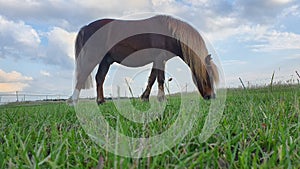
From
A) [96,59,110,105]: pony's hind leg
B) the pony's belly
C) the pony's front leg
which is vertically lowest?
the pony's front leg

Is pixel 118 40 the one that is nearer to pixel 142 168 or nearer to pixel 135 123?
pixel 135 123

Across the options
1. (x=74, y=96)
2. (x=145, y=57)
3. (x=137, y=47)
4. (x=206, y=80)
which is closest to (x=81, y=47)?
(x=74, y=96)

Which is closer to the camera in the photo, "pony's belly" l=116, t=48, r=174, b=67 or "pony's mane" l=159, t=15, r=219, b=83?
"pony's mane" l=159, t=15, r=219, b=83

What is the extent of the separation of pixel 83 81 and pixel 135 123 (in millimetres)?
4229

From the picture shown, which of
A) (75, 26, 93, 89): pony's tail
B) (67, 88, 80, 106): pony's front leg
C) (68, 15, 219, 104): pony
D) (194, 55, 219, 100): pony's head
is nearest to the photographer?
(194, 55, 219, 100): pony's head

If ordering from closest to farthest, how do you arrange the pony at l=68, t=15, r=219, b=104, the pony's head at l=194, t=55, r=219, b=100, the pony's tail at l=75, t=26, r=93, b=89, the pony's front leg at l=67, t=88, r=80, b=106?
the pony's head at l=194, t=55, r=219, b=100 < the pony at l=68, t=15, r=219, b=104 < the pony's front leg at l=67, t=88, r=80, b=106 < the pony's tail at l=75, t=26, r=93, b=89

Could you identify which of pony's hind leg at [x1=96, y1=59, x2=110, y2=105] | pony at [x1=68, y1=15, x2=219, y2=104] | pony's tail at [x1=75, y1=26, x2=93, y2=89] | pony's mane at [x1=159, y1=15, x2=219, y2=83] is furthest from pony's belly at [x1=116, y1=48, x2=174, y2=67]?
pony's tail at [x1=75, y1=26, x2=93, y2=89]

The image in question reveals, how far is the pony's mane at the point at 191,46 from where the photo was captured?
16.3 feet

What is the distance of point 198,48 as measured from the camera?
517 cm

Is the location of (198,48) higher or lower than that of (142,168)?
higher

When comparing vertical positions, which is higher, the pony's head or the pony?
the pony

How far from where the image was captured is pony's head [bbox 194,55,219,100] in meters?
4.93

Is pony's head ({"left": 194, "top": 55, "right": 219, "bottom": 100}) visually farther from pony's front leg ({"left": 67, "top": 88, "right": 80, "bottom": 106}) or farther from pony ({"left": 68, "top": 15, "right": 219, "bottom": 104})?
pony's front leg ({"left": 67, "top": 88, "right": 80, "bottom": 106})

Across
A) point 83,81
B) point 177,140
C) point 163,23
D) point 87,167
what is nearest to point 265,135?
point 177,140
